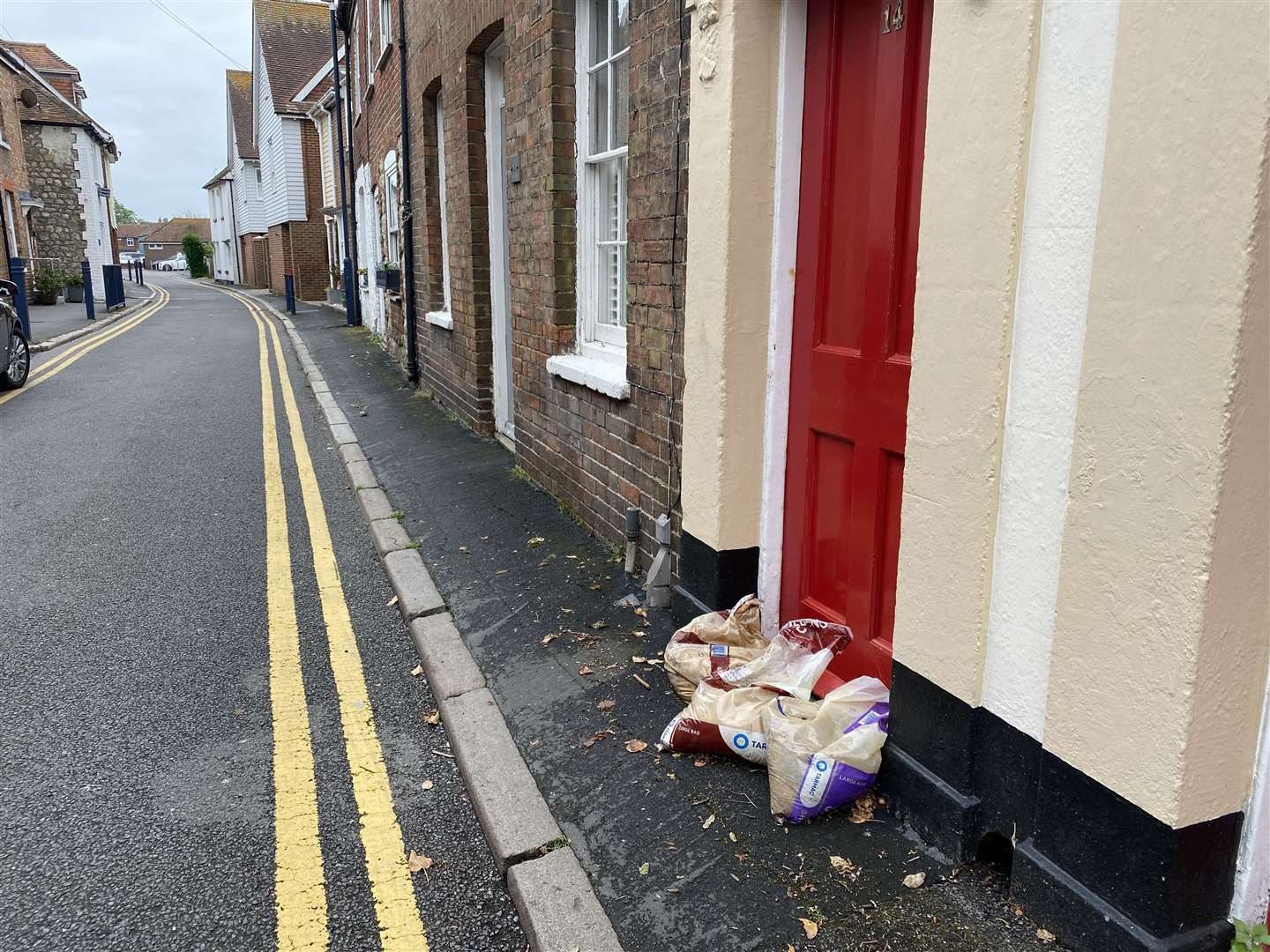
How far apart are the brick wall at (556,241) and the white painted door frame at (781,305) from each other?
75 cm

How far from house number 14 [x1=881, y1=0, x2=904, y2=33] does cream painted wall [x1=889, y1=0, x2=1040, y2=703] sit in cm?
47

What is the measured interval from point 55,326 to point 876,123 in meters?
21.6

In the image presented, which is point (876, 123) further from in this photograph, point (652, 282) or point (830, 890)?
point (830, 890)

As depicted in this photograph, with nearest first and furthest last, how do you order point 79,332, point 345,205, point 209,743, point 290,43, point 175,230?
point 209,743 → point 79,332 → point 345,205 → point 290,43 → point 175,230

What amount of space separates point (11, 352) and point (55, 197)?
79.6 feet

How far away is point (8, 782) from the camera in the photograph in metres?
3.43

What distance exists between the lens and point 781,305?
3.81 m

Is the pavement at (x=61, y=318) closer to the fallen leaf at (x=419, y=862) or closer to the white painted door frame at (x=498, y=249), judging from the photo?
the white painted door frame at (x=498, y=249)

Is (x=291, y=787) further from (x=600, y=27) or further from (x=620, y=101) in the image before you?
(x=600, y=27)

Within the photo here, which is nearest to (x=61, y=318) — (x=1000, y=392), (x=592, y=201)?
(x=592, y=201)

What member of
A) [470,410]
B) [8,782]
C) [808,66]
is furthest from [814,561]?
[470,410]

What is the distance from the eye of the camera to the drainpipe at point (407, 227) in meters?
10.9

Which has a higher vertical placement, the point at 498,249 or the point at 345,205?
the point at 345,205

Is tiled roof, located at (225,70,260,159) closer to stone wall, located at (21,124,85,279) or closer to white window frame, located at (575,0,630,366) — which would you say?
stone wall, located at (21,124,85,279)
